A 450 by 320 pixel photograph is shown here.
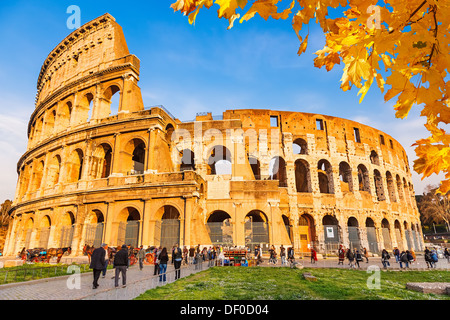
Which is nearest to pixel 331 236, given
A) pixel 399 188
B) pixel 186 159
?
pixel 186 159

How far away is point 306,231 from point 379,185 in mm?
10736

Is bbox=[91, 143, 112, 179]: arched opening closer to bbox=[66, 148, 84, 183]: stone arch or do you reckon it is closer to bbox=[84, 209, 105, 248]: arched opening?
bbox=[66, 148, 84, 183]: stone arch

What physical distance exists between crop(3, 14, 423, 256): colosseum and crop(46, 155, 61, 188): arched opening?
11 centimetres

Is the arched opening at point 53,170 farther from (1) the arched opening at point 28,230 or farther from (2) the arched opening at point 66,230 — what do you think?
(2) the arched opening at point 66,230

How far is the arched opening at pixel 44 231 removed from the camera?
20.8 m

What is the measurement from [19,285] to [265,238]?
14844 mm

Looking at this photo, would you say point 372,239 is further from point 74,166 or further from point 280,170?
point 74,166

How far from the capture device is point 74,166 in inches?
884

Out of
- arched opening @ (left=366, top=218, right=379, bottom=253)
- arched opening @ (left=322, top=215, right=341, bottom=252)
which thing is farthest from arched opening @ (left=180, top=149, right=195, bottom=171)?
arched opening @ (left=366, top=218, right=379, bottom=253)

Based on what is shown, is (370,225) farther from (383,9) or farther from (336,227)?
(383,9)

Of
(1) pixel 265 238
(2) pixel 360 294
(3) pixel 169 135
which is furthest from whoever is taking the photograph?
(3) pixel 169 135

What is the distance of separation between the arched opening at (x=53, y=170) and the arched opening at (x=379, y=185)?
3202 centimetres
